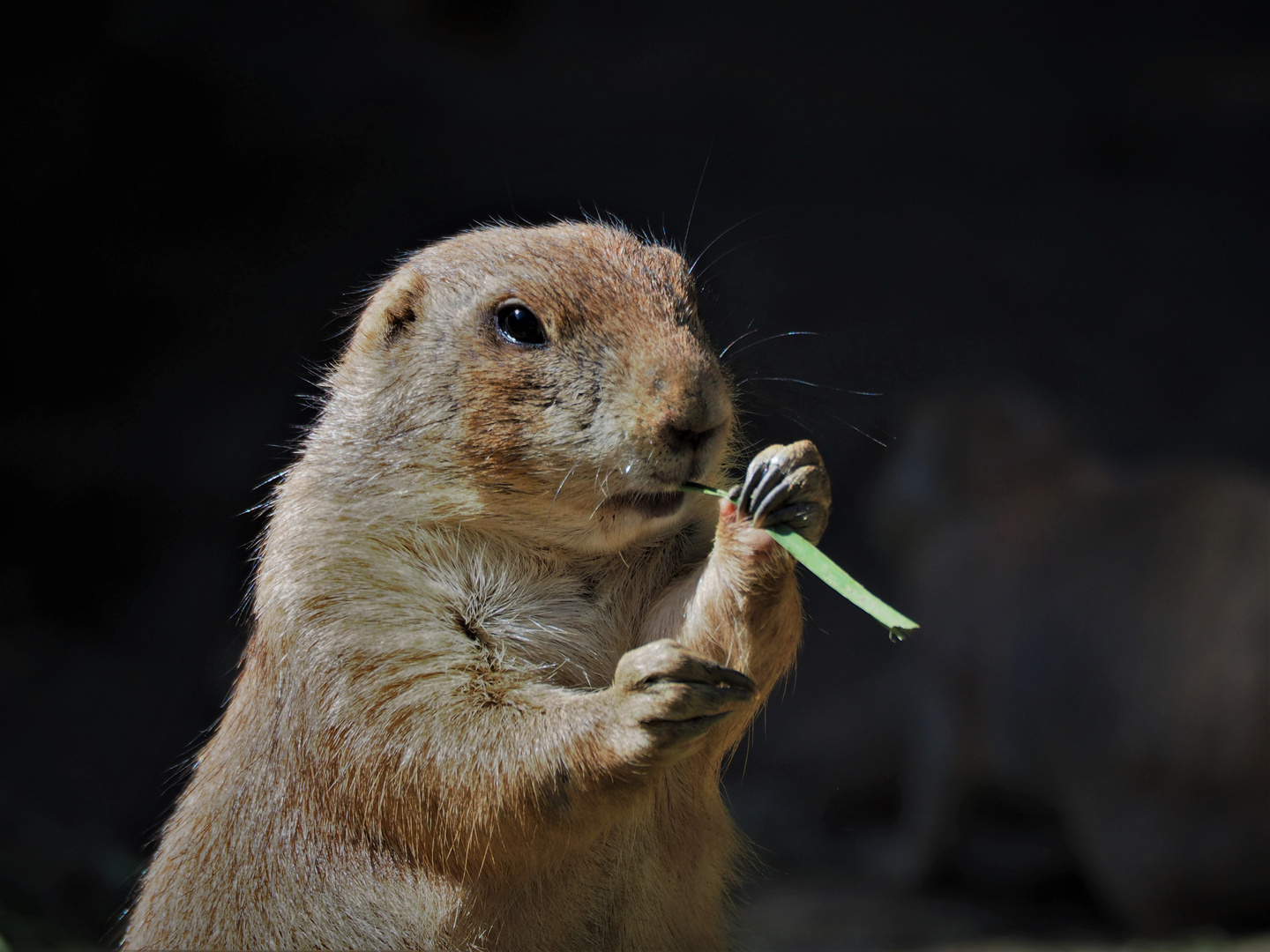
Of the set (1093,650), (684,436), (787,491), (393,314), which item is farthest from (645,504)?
(1093,650)

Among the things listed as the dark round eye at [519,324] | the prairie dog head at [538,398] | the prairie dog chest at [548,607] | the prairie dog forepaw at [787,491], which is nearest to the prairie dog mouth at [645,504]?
the prairie dog head at [538,398]

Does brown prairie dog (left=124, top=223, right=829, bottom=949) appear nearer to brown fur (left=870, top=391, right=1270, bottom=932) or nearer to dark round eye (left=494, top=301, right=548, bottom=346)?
dark round eye (left=494, top=301, right=548, bottom=346)

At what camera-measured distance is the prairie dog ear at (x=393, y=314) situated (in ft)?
7.30

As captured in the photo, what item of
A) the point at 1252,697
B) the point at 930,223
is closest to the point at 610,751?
the point at 1252,697

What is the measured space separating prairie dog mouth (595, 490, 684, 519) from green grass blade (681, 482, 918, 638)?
0.04m

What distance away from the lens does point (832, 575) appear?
69.3 inches

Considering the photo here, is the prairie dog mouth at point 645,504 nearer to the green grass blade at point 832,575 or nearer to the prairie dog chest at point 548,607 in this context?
the green grass blade at point 832,575

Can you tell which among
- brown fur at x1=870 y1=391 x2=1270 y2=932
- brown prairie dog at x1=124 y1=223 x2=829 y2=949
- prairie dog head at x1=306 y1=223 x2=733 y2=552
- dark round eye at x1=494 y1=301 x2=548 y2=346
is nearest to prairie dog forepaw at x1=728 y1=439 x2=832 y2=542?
brown prairie dog at x1=124 y1=223 x2=829 y2=949

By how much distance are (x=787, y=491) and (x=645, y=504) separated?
26 centimetres

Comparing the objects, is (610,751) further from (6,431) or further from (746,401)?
(6,431)

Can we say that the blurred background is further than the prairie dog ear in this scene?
Yes

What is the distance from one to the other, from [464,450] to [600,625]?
1.47ft

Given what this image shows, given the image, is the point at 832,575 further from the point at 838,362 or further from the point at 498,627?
the point at 838,362

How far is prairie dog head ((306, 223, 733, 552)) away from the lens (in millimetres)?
1870
